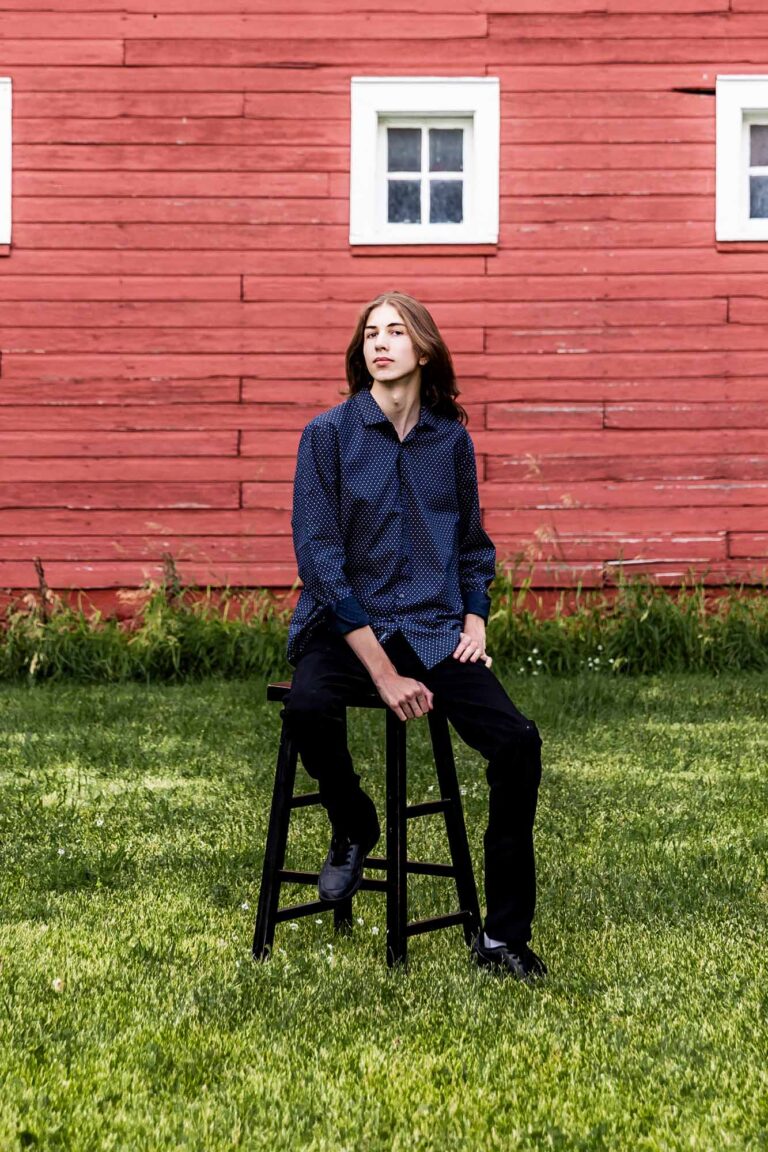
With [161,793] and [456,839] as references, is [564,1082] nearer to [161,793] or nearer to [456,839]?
[456,839]

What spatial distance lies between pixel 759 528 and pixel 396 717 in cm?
708

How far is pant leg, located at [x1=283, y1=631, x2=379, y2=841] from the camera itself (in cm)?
376

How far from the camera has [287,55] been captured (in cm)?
1039

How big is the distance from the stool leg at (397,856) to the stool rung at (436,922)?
21 mm

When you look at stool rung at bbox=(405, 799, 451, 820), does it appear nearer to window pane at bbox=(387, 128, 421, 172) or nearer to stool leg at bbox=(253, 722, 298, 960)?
stool leg at bbox=(253, 722, 298, 960)

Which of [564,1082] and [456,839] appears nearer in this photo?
[564,1082]

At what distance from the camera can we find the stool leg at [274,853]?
3881 millimetres

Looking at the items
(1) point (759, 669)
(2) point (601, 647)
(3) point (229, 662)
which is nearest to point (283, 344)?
(3) point (229, 662)

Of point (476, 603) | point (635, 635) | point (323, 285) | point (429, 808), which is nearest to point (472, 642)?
point (476, 603)

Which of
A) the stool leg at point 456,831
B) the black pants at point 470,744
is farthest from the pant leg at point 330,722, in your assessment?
the stool leg at point 456,831

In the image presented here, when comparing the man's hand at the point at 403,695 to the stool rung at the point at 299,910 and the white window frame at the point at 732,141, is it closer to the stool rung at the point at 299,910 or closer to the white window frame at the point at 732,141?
the stool rung at the point at 299,910

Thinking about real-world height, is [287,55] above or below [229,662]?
above

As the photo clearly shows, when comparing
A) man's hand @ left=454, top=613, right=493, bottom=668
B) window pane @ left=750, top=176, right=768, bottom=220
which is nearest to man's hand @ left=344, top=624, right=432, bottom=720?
man's hand @ left=454, top=613, right=493, bottom=668

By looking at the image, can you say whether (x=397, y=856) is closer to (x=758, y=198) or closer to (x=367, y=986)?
(x=367, y=986)
